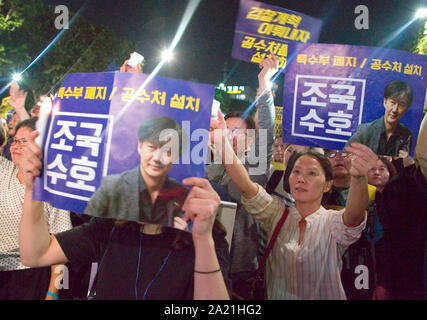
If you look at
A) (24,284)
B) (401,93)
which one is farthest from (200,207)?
(24,284)

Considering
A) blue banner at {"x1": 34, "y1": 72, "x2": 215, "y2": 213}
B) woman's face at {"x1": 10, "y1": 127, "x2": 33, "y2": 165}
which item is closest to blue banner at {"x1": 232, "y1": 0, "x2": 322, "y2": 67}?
blue banner at {"x1": 34, "y1": 72, "x2": 215, "y2": 213}

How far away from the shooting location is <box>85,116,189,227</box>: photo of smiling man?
1552 millimetres

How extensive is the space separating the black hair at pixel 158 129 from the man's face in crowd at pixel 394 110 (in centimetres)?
125

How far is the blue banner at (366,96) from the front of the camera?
1.98 metres

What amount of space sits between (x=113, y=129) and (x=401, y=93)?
65.8 inches

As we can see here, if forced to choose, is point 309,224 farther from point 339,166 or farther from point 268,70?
point 268,70

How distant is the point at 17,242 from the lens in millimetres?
2242

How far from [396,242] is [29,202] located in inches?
86.1

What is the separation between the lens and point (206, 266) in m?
1.55

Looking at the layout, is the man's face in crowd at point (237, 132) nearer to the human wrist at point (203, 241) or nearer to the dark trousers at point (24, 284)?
the human wrist at point (203, 241)

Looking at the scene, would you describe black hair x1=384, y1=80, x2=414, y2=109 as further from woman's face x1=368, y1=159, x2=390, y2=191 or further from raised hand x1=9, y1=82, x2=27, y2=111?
raised hand x1=9, y1=82, x2=27, y2=111

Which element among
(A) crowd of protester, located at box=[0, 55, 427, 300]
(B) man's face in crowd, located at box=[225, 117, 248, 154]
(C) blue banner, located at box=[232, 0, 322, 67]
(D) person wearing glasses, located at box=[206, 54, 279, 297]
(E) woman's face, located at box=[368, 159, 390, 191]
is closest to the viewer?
(A) crowd of protester, located at box=[0, 55, 427, 300]
